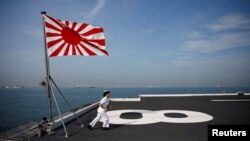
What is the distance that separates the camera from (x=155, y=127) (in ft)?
28.8

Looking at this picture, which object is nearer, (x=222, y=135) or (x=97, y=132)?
(x=222, y=135)

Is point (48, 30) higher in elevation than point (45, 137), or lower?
higher

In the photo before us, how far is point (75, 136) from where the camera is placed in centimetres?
754

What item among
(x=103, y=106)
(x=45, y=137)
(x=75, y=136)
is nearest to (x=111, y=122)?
(x=103, y=106)

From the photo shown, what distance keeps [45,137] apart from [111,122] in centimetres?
355

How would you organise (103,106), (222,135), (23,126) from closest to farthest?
(222,135), (23,126), (103,106)

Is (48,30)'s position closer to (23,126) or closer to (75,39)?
(75,39)

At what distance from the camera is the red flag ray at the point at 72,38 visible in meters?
8.30

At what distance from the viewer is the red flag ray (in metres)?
8.30

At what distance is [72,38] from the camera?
870cm

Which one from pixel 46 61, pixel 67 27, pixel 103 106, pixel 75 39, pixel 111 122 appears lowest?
pixel 111 122

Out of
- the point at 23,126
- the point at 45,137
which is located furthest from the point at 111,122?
the point at 23,126

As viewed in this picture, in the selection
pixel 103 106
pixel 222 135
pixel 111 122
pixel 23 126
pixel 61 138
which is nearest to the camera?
pixel 222 135

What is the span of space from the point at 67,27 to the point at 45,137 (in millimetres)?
4844
